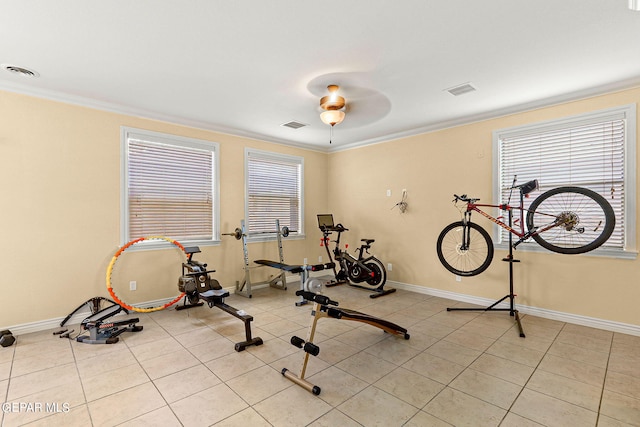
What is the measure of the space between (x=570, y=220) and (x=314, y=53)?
338 cm

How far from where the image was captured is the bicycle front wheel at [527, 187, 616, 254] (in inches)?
127

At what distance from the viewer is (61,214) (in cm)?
364

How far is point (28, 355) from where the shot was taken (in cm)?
290

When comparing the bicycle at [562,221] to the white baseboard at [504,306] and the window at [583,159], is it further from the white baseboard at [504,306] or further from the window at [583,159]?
the white baseboard at [504,306]

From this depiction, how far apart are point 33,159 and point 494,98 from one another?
18.5 ft

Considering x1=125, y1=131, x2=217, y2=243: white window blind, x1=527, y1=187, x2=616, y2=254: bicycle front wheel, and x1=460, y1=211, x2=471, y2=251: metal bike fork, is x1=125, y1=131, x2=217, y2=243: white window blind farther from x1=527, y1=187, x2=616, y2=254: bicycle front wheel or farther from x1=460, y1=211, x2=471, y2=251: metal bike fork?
x1=527, y1=187, x2=616, y2=254: bicycle front wheel

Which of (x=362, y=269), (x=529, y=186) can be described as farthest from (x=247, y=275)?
(x=529, y=186)

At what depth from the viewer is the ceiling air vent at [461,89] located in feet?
11.2

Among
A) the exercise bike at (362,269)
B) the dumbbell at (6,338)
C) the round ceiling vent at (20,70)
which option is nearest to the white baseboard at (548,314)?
the exercise bike at (362,269)

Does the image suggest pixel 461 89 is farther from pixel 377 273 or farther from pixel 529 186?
pixel 377 273

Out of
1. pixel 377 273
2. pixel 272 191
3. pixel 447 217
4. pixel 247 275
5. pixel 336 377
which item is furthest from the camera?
pixel 272 191

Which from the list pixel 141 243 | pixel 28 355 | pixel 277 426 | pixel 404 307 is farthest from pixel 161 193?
pixel 404 307

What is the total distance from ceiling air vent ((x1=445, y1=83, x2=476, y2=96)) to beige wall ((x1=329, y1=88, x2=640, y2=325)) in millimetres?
1112

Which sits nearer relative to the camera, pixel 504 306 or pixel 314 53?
pixel 314 53
